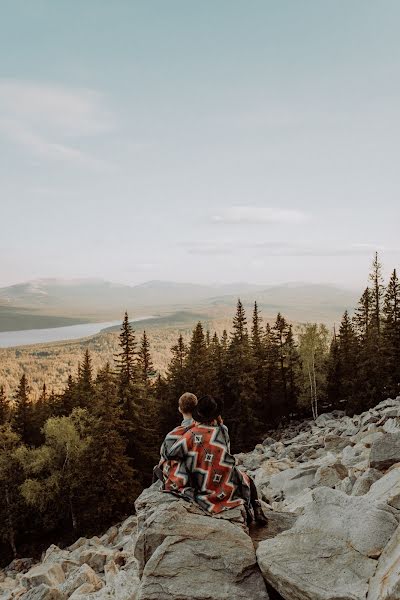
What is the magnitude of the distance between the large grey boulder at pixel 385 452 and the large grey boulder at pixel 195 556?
5671mm

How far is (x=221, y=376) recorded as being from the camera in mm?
56000

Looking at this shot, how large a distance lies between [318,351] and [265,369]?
270 inches

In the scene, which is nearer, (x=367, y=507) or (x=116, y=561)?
(x=367, y=507)

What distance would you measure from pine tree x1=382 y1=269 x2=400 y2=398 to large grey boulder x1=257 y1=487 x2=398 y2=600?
1626 inches

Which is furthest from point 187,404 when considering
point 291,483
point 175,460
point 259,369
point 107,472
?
point 259,369

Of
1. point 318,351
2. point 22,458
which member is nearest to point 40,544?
point 22,458

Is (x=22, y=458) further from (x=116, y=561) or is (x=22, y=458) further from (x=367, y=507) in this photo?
(x=367, y=507)

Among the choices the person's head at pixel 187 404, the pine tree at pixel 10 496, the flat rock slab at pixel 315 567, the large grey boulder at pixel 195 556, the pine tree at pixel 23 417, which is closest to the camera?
the flat rock slab at pixel 315 567

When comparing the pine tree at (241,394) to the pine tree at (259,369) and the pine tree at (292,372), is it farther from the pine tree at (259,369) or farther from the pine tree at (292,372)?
the pine tree at (292,372)

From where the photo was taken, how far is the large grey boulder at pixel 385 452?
11602 millimetres

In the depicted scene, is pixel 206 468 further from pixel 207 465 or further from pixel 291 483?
pixel 291 483

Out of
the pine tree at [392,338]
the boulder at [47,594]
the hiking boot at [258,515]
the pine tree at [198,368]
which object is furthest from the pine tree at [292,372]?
the hiking boot at [258,515]

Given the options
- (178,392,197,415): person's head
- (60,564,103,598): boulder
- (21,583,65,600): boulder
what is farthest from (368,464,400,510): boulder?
(21,583,65,600): boulder

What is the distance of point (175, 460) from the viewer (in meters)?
7.80
